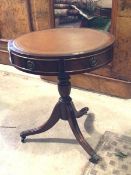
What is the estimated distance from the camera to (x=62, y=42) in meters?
1.54

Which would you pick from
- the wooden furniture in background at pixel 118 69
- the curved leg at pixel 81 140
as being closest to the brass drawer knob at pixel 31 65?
the curved leg at pixel 81 140

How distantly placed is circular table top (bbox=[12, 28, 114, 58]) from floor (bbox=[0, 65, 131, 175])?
0.71 m

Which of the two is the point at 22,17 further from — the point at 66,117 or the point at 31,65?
the point at 31,65

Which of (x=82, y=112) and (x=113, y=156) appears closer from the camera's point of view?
(x=113, y=156)

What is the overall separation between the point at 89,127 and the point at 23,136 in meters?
0.48

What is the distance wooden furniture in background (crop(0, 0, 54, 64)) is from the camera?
2459mm

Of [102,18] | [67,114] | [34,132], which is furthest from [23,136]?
[102,18]

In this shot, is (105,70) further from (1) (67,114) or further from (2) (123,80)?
(1) (67,114)

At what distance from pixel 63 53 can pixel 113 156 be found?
0.75m

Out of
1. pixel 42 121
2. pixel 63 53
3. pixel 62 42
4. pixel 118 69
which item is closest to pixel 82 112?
pixel 42 121

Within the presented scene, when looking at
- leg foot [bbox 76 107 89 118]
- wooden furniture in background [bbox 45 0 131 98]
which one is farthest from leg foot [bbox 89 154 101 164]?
wooden furniture in background [bbox 45 0 131 98]

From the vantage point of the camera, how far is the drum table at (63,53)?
4.51ft

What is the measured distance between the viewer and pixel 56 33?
1.73 metres

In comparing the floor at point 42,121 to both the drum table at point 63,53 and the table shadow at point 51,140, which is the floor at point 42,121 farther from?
the drum table at point 63,53
